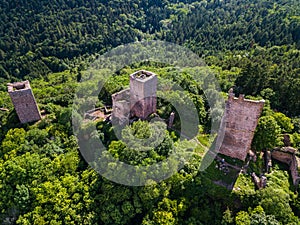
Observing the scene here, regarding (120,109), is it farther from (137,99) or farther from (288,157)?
(288,157)

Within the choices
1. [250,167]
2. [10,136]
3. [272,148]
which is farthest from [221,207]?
[10,136]

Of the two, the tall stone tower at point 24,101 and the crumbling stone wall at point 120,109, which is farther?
the tall stone tower at point 24,101

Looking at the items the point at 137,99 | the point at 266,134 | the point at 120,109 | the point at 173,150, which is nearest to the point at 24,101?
the point at 120,109

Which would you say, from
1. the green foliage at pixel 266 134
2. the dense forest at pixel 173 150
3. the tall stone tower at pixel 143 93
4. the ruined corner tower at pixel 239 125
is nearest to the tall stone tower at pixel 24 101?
the dense forest at pixel 173 150

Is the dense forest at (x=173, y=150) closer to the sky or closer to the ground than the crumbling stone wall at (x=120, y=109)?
closer to the ground

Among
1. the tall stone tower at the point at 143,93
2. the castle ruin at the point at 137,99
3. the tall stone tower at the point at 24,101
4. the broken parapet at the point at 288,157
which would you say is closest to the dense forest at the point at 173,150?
the broken parapet at the point at 288,157

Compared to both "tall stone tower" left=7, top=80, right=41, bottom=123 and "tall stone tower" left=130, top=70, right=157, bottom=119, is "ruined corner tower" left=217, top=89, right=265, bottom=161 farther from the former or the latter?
"tall stone tower" left=7, top=80, right=41, bottom=123

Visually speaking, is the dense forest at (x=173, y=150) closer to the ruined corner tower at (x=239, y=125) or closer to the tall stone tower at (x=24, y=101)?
the tall stone tower at (x=24, y=101)

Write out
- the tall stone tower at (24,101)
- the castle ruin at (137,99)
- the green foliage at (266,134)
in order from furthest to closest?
the tall stone tower at (24,101) < the castle ruin at (137,99) < the green foliage at (266,134)

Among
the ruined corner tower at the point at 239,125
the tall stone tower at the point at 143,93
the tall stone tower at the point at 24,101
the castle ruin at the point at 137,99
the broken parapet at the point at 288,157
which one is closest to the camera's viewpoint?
the ruined corner tower at the point at 239,125
